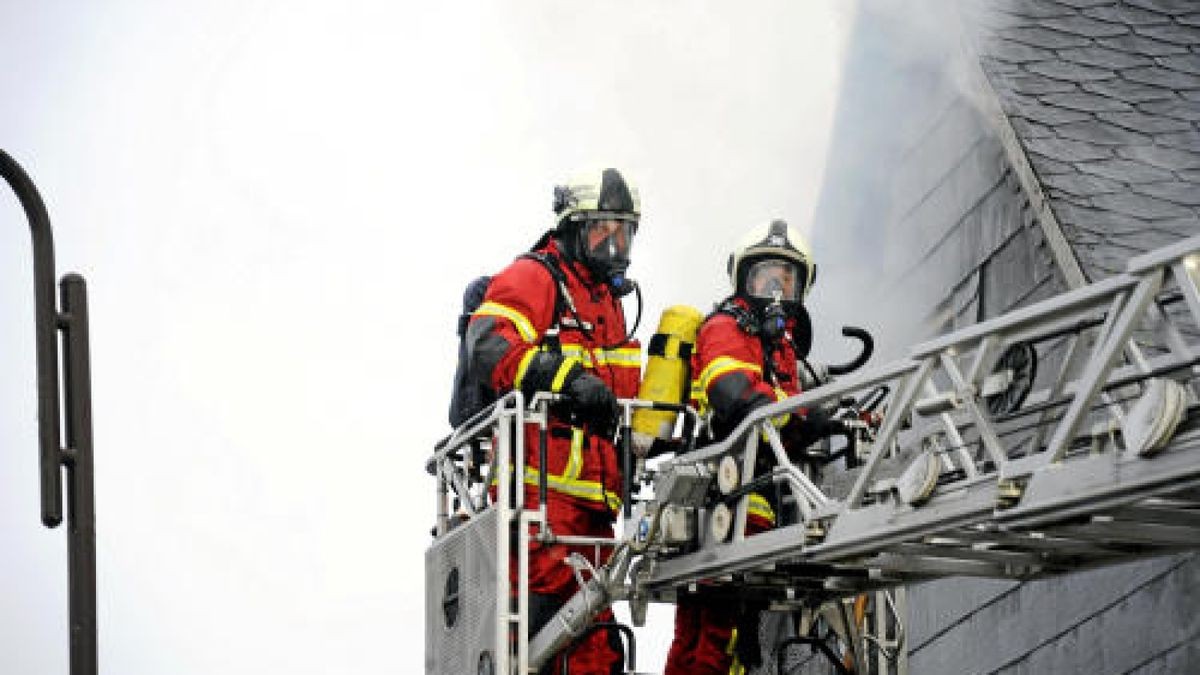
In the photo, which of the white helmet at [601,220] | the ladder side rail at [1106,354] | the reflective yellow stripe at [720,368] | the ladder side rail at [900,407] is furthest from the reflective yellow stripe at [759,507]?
the ladder side rail at [1106,354]

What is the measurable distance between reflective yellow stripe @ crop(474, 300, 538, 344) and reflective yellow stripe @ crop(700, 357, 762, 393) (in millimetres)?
809

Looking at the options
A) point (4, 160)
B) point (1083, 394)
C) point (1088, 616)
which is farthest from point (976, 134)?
point (4, 160)

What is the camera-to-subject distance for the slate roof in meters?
13.7

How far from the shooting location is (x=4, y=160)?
612cm

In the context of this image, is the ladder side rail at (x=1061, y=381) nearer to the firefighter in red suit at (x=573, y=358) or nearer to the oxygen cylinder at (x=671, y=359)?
the firefighter in red suit at (x=573, y=358)

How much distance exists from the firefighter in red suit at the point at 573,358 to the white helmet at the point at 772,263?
56cm

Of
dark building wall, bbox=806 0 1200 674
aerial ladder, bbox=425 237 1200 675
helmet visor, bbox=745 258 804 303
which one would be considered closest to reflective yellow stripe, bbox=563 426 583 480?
aerial ladder, bbox=425 237 1200 675

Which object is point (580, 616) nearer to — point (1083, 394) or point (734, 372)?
point (734, 372)

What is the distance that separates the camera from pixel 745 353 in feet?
36.4

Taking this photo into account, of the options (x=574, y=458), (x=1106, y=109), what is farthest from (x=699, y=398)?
(x=1106, y=109)

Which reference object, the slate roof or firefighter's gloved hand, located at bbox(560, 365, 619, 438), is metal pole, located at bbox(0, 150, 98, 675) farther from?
the slate roof

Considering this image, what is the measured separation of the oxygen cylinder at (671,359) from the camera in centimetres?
1138

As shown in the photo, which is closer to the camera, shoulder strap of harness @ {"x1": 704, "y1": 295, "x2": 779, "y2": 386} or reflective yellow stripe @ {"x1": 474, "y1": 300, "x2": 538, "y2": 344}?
reflective yellow stripe @ {"x1": 474, "y1": 300, "x2": 538, "y2": 344}

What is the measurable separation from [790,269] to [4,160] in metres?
5.88
